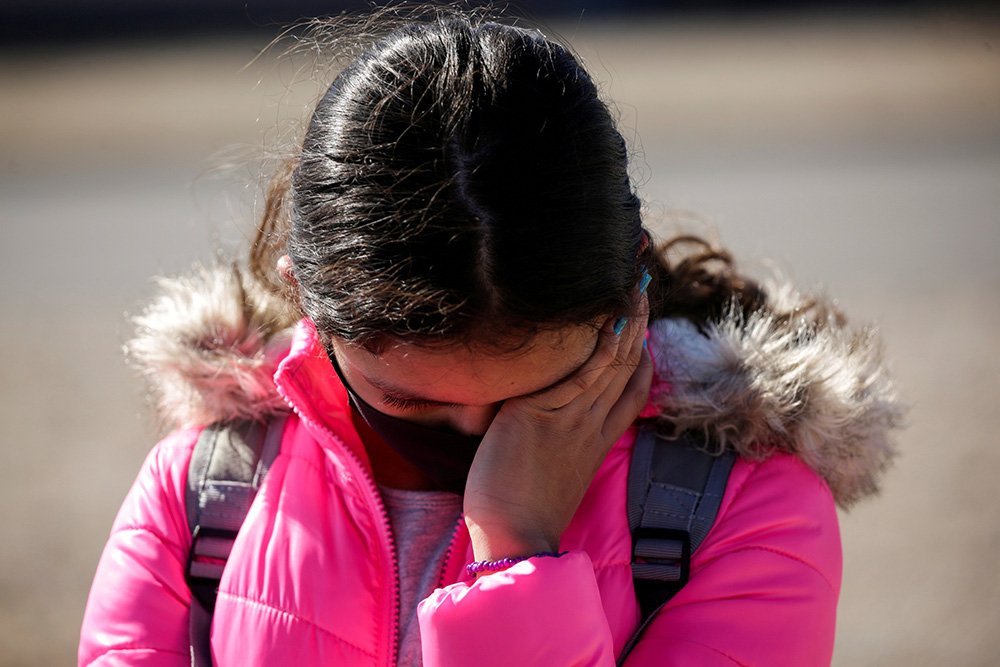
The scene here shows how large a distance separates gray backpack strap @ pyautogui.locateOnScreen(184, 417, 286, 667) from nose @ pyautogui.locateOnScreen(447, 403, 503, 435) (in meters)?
0.44

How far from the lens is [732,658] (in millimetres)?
1345

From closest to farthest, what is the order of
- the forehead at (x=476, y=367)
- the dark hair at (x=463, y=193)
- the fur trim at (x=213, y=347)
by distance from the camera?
the dark hair at (x=463, y=193)
the forehead at (x=476, y=367)
the fur trim at (x=213, y=347)

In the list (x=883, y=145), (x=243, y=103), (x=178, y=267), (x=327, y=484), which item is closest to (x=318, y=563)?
(x=327, y=484)

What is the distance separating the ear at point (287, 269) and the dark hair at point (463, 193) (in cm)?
13

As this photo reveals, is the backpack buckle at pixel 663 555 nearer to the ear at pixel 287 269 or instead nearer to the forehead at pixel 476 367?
the forehead at pixel 476 367

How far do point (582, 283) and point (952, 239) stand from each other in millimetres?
5642

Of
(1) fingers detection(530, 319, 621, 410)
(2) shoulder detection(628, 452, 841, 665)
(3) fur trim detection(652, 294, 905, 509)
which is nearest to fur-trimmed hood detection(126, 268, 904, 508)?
(3) fur trim detection(652, 294, 905, 509)

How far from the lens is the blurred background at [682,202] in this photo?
3.36 m

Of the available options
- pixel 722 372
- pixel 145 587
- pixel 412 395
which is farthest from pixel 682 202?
pixel 145 587

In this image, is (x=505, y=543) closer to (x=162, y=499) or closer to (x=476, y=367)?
(x=476, y=367)

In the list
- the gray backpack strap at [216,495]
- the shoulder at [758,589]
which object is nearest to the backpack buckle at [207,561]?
the gray backpack strap at [216,495]

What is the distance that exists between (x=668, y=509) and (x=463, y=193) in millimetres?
686

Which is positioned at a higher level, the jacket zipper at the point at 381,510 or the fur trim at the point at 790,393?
the fur trim at the point at 790,393

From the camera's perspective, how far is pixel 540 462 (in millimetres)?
1430
